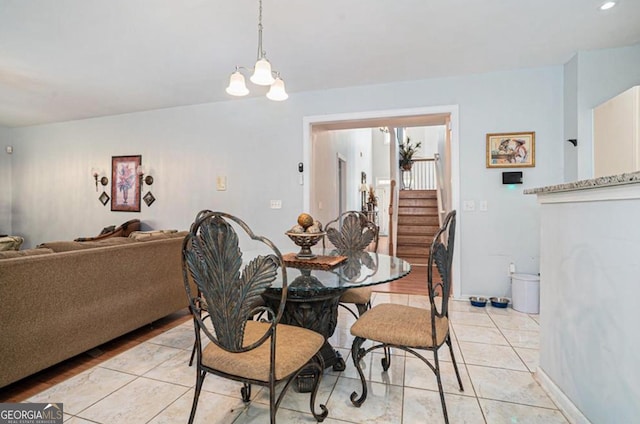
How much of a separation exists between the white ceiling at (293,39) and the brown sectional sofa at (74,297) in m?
1.77

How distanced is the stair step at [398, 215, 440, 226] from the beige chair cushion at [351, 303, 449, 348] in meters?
5.04

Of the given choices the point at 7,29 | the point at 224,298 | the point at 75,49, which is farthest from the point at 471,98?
the point at 7,29

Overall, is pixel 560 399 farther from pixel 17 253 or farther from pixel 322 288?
pixel 17 253

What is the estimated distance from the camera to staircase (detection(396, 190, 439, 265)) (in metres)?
5.94

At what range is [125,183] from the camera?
5086mm

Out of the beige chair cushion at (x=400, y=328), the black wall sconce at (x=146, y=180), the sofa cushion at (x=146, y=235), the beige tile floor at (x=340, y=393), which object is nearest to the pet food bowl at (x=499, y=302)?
the beige tile floor at (x=340, y=393)

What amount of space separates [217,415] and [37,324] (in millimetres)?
1233

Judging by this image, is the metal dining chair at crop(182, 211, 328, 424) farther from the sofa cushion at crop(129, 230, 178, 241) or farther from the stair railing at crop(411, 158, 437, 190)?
the stair railing at crop(411, 158, 437, 190)

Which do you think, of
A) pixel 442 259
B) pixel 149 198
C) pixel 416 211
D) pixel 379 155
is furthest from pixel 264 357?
pixel 379 155

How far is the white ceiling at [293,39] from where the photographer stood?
2.31 m

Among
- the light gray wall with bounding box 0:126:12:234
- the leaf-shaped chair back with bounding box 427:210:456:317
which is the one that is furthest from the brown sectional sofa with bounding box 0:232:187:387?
the light gray wall with bounding box 0:126:12:234

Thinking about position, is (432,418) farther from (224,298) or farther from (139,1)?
(139,1)

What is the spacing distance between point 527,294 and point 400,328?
2.27 metres

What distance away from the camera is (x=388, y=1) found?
87.9 inches
